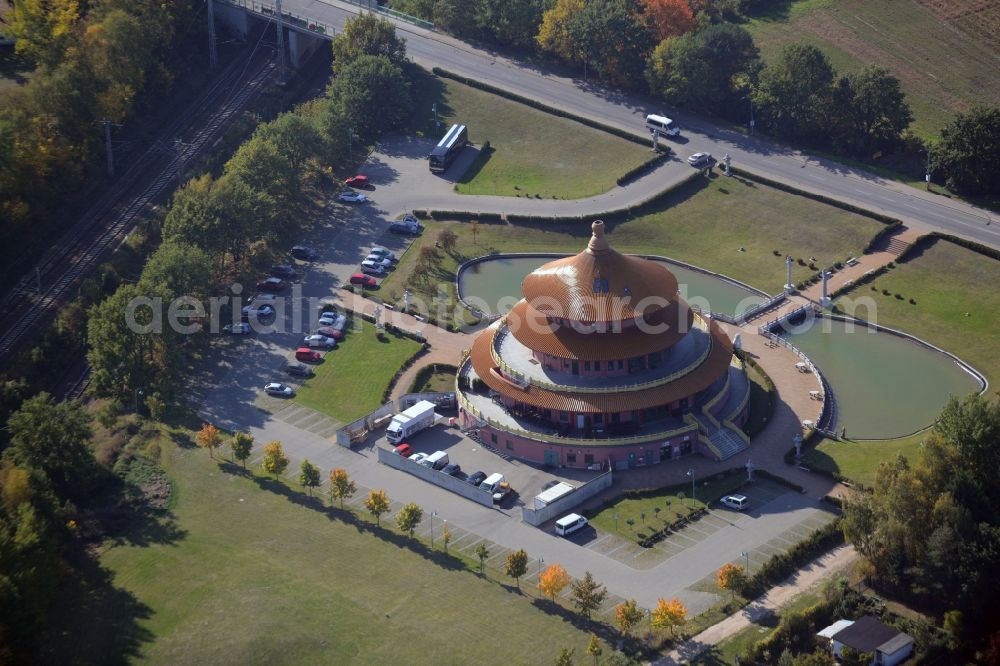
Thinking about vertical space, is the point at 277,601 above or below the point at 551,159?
below

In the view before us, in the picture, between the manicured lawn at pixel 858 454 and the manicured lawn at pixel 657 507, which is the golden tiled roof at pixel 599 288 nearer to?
the manicured lawn at pixel 657 507

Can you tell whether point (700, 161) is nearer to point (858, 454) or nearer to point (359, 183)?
point (359, 183)

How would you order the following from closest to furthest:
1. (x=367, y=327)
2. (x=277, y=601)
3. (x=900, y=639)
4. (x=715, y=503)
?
(x=900, y=639), (x=277, y=601), (x=715, y=503), (x=367, y=327)

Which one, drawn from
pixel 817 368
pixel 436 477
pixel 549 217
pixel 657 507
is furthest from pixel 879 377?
pixel 549 217

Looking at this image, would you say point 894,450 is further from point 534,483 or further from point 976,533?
point 534,483

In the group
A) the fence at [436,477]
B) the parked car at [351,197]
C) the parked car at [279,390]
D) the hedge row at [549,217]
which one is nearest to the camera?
the fence at [436,477]

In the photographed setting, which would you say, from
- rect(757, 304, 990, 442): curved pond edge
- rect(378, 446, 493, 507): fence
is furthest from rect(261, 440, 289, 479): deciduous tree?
rect(757, 304, 990, 442): curved pond edge

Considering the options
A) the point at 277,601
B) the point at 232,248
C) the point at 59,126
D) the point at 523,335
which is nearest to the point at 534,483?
the point at 523,335

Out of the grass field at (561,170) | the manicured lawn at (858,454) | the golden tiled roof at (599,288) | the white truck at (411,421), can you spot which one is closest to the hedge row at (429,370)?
the white truck at (411,421)
